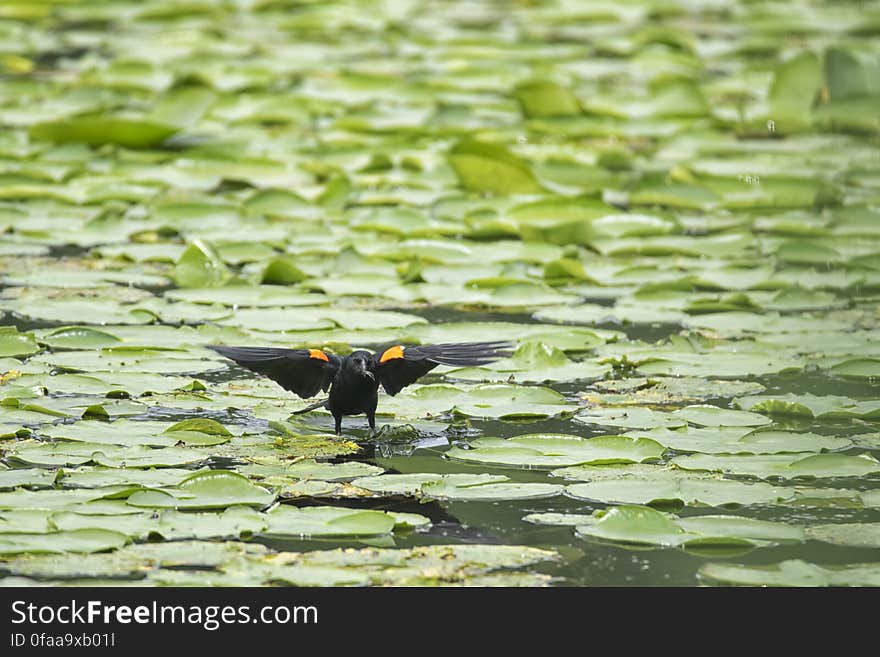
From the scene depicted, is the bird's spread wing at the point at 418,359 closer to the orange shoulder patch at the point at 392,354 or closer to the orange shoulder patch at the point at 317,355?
the orange shoulder patch at the point at 392,354

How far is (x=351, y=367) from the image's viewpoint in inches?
180

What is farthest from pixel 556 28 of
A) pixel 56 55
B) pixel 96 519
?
pixel 96 519

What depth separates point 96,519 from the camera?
12.5 feet

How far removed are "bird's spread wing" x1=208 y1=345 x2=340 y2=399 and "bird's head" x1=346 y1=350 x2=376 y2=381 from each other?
0.25 feet

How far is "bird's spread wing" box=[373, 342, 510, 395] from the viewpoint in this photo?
4629 mm

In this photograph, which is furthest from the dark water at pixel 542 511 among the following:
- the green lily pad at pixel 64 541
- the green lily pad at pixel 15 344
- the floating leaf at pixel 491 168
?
the floating leaf at pixel 491 168

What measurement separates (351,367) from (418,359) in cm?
20

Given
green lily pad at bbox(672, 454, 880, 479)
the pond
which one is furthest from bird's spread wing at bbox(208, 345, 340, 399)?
green lily pad at bbox(672, 454, 880, 479)

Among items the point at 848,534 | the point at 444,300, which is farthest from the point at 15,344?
the point at 848,534

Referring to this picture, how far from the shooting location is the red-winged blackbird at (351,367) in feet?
15.1

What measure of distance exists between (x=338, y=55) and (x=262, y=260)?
166 inches

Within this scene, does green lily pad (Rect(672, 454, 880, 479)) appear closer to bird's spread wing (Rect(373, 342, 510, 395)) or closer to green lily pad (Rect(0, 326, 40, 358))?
bird's spread wing (Rect(373, 342, 510, 395))

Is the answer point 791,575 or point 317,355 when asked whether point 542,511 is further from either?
point 317,355
